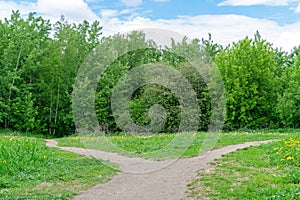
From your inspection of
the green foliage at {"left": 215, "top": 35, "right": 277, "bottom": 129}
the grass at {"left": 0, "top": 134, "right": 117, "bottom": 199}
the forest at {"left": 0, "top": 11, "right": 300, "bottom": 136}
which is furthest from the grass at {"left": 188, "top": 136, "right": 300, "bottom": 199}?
the green foliage at {"left": 215, "top": 35, "right": 277, "bottom": 129}

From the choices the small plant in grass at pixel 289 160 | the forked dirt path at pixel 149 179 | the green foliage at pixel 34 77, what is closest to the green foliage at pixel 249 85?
the green foliage at pixel 34 77

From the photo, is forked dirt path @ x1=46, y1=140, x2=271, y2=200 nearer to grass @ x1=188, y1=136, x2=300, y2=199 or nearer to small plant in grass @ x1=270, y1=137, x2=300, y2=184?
grass @ x1=188, y1=136, x2=300, y2=199

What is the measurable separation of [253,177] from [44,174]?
19.2ft

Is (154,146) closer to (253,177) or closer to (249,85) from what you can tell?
(253,177)

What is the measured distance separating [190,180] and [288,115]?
23.9m

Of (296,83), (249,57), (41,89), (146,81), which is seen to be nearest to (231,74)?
(249,57)

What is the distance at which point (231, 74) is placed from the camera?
110 feet

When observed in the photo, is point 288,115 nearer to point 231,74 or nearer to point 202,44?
point 231,74

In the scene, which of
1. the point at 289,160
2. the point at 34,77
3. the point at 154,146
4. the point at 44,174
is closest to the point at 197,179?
the point at 289,160

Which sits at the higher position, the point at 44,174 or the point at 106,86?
the point at 106,86

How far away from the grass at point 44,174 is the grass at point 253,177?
2997 mm

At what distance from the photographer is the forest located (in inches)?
1251

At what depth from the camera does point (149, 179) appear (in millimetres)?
10398

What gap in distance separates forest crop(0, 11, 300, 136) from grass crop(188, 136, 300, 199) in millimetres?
18768
